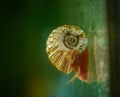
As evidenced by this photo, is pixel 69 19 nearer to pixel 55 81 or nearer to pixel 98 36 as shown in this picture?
pixel 98 36

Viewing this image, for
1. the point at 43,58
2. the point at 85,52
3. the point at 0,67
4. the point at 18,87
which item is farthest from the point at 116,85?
the point at 0,67

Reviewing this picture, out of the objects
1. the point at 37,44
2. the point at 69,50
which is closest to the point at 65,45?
the point at 69,50

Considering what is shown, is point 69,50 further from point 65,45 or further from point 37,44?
point 37,44
